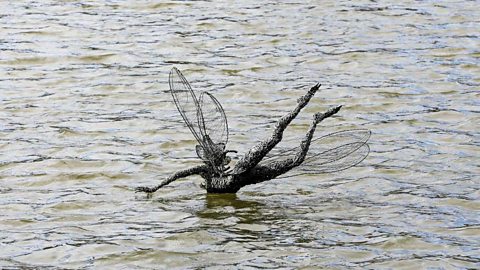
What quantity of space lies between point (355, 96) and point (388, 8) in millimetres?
3355

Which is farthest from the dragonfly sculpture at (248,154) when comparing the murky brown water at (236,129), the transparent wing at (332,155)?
the murky brown water at (236,129)

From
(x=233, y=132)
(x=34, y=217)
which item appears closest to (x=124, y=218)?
(x=34, y=217)

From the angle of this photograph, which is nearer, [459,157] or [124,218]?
[124,218]

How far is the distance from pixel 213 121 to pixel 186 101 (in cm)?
23

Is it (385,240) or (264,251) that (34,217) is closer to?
(264,251)

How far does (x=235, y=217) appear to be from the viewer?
6438 mm

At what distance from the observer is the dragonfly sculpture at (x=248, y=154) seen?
21.6 ft

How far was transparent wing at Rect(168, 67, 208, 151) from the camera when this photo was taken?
697cm

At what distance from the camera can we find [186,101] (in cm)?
709

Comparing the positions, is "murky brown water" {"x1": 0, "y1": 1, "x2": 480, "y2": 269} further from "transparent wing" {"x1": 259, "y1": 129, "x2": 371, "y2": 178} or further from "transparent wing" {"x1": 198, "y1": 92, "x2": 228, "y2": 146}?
"transparent wing" {"x1": 198, "y1": 92, "x2": 228, "y2": 146}

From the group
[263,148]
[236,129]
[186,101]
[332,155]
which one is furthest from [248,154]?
[236,129]

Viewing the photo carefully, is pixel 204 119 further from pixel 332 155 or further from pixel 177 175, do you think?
pixel 332 155

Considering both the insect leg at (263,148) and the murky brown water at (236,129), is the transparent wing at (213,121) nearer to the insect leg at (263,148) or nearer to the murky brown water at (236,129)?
the insect leg at (263,148)

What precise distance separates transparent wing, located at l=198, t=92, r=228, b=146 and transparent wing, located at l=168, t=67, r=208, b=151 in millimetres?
40
